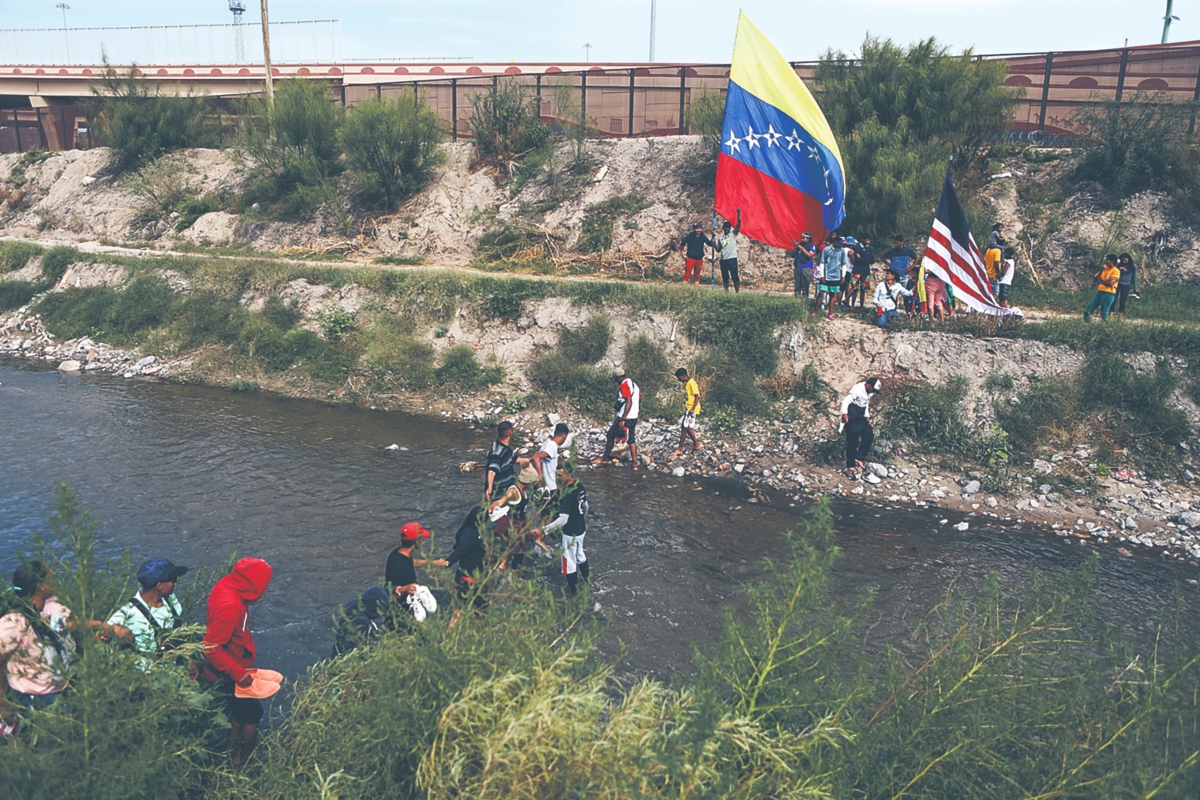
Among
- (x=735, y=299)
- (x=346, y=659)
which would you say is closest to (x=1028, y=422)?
(x=735, y=299)

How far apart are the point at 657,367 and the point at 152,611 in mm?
11757

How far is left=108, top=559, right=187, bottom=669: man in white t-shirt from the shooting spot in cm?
525

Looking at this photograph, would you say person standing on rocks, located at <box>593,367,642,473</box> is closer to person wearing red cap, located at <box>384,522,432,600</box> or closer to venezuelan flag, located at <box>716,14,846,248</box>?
venezuelan flag, located at <box>716,14,846,248</box>

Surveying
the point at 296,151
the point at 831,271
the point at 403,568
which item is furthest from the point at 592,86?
the point at 403,568

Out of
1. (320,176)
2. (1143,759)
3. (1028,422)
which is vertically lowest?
(1028,422)

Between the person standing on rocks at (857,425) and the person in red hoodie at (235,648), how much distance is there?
9.65m

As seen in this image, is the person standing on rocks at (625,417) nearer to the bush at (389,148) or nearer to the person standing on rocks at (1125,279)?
the person standing on rocks at (1125,279)

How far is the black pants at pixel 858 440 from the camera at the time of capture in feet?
42.1

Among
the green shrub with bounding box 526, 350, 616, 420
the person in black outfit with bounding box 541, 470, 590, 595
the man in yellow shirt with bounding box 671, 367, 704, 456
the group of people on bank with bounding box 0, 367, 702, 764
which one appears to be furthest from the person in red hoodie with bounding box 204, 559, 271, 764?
the green shrub with bounding box 526, 350, 616, 420

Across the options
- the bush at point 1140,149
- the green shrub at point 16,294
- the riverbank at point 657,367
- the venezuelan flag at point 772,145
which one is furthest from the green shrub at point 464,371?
the bush at point 1140,149

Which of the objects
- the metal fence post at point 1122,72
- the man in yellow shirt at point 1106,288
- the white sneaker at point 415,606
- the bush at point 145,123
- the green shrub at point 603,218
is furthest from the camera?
the bush at point 145,123

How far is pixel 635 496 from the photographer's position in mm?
12531

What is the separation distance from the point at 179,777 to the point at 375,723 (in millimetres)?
1257

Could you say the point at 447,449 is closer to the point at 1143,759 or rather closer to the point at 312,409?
the point at 312,409
